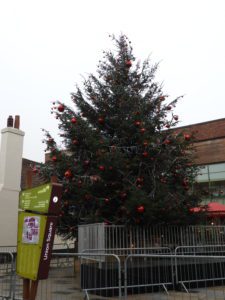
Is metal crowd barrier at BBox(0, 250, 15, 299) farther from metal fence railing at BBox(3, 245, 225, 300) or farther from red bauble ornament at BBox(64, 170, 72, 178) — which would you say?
red bauble ornament at BBox(64, 170, 72, 178)

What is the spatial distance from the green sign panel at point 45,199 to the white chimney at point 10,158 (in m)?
11.7

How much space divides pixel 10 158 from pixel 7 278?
9529 mm

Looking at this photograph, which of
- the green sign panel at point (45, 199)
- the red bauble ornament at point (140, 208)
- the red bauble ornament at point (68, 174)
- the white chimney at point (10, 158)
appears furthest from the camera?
the white chimney at point (10, 158)

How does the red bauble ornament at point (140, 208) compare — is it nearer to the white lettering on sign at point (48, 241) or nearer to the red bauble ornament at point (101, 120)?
the red bauble ornament at point (101, 120)

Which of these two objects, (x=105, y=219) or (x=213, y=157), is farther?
(x=213, y=157)

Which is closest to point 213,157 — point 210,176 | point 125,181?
point 210,176

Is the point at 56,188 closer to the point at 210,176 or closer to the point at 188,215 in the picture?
the point at 188,215

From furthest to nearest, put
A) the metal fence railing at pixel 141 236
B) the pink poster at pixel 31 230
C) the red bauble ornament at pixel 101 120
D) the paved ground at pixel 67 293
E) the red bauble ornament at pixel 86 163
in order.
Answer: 1. the red bauble ornament at pixel 101 120
2. the red bauble ornament at pixel 86 163
3. the metal fence railing at pixel 141 236
4. the paved ground at pixel 67 293
5. the pink poster at pixel 31 230

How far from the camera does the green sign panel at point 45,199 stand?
6133 mm

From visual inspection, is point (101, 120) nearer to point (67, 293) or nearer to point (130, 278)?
point (130, 278)

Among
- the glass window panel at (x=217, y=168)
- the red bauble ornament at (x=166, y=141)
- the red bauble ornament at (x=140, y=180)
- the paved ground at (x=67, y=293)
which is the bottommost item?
the paved ground at (x=67, y=293)

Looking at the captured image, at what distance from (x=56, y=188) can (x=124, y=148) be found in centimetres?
610

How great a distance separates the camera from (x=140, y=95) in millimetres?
13070

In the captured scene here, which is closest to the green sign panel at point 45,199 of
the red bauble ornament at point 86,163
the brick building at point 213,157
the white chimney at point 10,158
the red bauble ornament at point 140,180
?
the red bauble ornament at point 140,180
